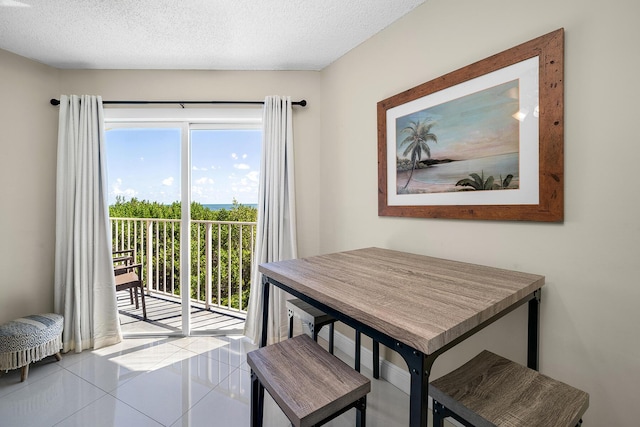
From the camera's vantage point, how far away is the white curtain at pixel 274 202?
234 cm

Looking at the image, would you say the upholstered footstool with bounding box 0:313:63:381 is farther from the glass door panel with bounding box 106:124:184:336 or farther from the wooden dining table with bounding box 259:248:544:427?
the wooden dining table with bounding box 259:248:544:427

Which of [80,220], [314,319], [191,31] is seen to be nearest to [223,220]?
[80,220]

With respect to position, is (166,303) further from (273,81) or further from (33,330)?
(273,81)

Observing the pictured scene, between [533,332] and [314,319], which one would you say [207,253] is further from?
[533,332]

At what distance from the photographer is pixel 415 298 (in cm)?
88

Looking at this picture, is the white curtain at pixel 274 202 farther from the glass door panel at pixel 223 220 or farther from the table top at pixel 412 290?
the table top at pixel 412 290

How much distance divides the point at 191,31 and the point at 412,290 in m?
2.18

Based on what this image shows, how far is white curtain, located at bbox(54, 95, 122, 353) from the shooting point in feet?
7.30

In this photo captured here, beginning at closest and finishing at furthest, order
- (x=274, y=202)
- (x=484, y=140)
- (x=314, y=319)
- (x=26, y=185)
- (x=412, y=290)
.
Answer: (x=412, y=290)
(x=484, y=140)
(x=314, y=319)
(x=26, y=185)
(x=274, y=202)

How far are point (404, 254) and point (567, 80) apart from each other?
42.6 inches

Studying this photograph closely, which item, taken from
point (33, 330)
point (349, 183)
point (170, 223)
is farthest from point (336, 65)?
point (33, 330)

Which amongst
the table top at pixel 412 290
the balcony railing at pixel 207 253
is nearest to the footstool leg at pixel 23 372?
the balcony railing at pixel 207 253

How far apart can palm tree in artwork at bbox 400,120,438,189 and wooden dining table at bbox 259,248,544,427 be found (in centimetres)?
63

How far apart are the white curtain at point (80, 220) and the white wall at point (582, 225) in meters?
2.67
